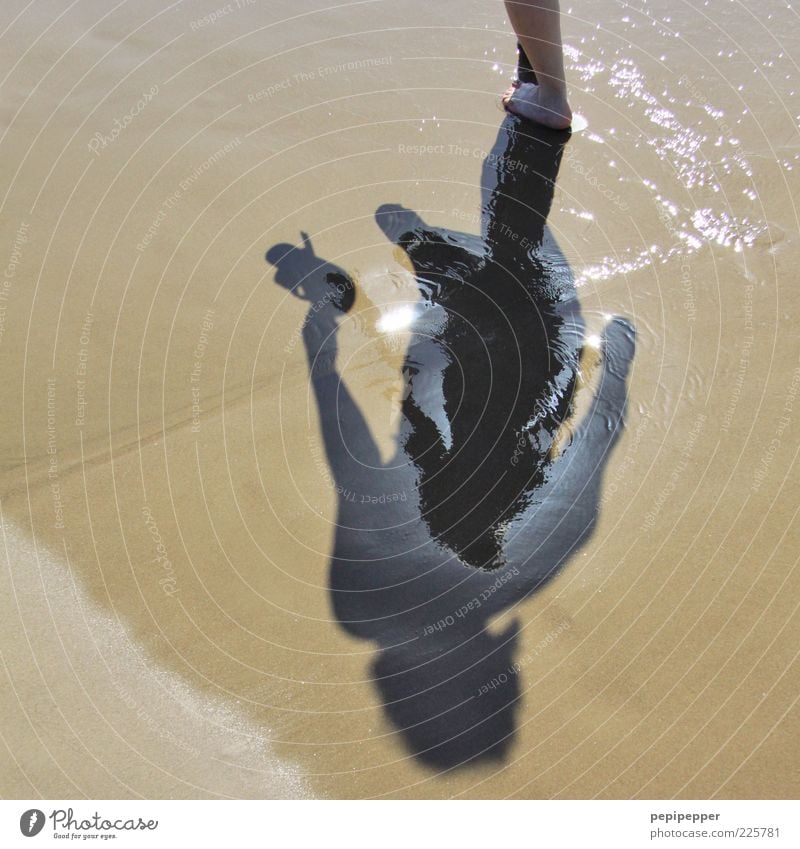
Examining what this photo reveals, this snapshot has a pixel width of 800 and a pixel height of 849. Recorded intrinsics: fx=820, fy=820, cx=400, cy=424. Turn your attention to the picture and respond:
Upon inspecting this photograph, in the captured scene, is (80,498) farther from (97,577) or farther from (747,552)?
(747,552)

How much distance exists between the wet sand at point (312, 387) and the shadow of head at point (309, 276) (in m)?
0.04

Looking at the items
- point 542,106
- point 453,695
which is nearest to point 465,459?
point 453,695

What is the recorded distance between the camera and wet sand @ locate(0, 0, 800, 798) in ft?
7.77

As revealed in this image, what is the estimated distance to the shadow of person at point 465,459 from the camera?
247 cm
